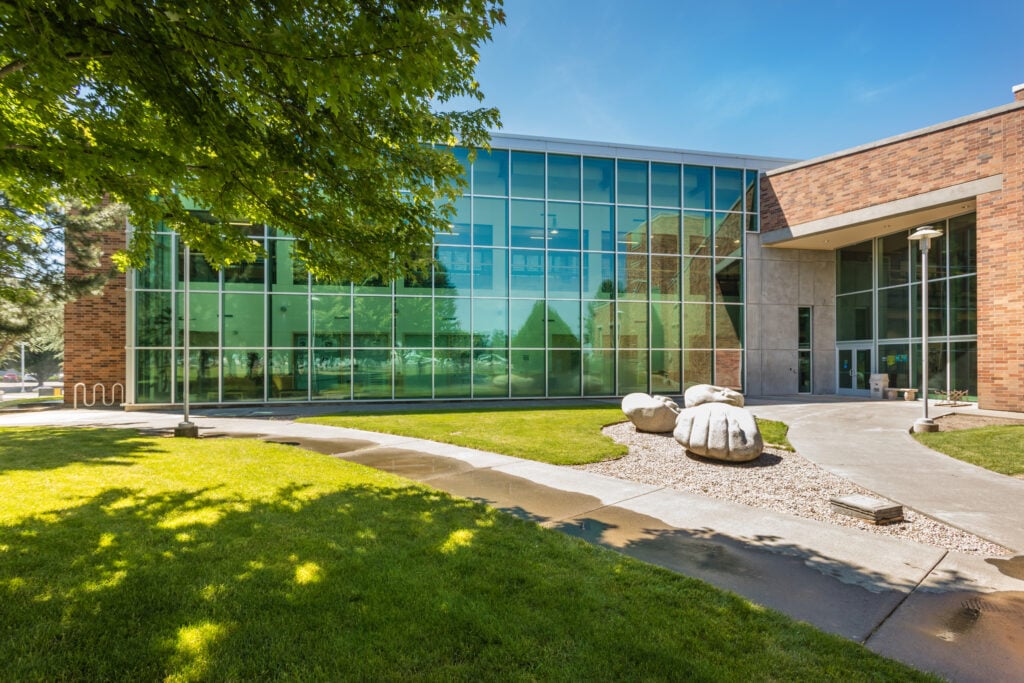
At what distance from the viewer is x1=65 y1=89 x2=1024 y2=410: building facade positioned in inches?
742

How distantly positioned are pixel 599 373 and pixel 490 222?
8.79 m

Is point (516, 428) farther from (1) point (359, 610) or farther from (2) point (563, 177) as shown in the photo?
(2) point (563, 177)

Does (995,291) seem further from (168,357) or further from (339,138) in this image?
(168,357)

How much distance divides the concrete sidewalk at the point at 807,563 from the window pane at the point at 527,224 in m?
15.4

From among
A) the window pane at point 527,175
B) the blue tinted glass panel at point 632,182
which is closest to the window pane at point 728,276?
the blue tinted glass panel at point 632,182

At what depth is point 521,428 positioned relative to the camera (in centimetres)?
1244

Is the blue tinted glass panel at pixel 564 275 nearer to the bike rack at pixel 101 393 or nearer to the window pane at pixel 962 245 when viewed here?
the window pane at pixel 962 245

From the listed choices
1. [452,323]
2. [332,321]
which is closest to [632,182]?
[452,323]

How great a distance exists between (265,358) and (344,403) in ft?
12.7

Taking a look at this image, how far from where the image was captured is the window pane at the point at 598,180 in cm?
2211

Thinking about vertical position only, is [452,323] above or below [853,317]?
below

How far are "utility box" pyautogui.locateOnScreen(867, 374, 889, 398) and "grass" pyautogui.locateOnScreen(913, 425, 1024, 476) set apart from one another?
1071cm

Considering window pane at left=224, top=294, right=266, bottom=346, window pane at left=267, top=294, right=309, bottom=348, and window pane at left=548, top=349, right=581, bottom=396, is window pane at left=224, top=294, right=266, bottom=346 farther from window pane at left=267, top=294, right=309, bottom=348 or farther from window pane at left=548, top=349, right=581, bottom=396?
window pane at left=548, top=349, right=581, bottom=396

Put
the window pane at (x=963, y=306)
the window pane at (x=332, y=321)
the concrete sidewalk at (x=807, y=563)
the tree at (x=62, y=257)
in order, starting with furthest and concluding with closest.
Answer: the window pane at (x=332, y=321)
the window pane at (x=963, y=306)
the tree at (x=62, y=257)
the concrete sidewalk at (x=807, y=563)
